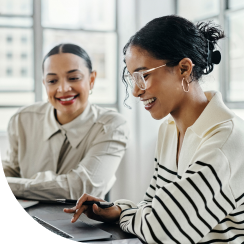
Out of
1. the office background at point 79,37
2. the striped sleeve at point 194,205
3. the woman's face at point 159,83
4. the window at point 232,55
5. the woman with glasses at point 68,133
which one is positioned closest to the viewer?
the striped sleeve at point 194,205

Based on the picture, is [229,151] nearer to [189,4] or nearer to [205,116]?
[205,116]

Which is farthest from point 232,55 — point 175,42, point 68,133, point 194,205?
point 194,205

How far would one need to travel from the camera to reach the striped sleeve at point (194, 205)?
942 millimetres

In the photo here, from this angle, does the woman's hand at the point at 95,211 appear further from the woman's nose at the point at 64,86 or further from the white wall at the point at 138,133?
the white wall at the point at 138,133

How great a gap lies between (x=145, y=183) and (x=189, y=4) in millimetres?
2110

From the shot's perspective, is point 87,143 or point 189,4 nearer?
point 87,143

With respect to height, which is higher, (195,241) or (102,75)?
(102,75)

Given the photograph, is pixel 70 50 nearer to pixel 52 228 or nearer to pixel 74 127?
pixel 74 127

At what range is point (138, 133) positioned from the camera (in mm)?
4031

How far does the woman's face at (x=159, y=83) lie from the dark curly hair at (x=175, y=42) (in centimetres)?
2

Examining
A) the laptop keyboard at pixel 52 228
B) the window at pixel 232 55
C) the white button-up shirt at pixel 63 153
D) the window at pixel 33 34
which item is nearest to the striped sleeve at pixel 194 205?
the laptop keyboard at pixel 52 228

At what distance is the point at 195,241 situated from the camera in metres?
0.96

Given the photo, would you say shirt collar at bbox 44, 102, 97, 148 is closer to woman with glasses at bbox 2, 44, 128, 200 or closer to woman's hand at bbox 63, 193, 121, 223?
woman with glasses at bbox 2, 44, 128, 200

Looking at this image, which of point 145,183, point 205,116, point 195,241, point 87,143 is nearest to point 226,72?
point 145,183
